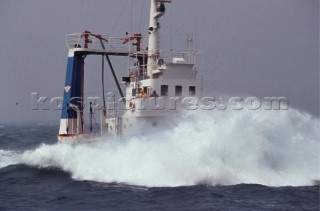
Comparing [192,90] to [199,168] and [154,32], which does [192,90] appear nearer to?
[154,32]

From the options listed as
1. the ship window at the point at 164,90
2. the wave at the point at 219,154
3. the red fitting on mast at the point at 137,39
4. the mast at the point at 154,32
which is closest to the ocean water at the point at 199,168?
the wave at the point at 219,154

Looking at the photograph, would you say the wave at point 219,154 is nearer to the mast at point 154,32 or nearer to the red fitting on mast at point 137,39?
the mast at point 154,32

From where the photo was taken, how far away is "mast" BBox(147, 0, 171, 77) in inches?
Result: 1198

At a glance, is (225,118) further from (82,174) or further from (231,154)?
(82,174)

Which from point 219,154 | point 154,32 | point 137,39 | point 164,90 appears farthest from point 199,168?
point 137,39

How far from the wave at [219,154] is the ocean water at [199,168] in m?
0.04

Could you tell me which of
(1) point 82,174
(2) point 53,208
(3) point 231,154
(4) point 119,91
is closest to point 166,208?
(2) point 53,208

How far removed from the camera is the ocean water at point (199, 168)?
20.6 meters

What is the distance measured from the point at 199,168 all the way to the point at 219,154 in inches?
43.6

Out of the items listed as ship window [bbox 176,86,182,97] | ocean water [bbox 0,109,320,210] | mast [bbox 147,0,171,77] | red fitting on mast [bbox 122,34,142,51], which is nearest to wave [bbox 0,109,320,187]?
ocean water [bbox 0,109,320,210]

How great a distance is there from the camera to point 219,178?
23.0m

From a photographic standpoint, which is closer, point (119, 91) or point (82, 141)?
point (82, 141)

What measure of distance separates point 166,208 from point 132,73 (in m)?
14.5

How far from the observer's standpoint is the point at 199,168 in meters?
23.2
